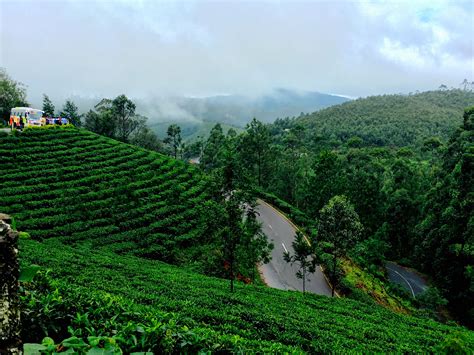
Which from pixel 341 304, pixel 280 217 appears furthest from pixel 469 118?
pixel 341 304

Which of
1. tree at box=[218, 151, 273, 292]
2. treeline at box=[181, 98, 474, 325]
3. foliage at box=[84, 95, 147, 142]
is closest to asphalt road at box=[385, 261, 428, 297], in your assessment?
treeline at box=[181, 98, 474, 325]

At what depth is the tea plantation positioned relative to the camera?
3262mm

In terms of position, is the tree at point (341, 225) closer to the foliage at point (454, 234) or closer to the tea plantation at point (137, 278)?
the tea plantation at point (137, 278)

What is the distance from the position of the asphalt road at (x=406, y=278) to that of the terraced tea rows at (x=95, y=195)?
19.9m

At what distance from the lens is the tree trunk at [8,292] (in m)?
1.65

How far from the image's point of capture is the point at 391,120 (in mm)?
92000

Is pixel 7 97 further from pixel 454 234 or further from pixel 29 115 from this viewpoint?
pixel 454 234

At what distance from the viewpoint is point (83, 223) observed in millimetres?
21922

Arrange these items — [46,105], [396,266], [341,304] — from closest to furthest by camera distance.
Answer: [341,304]
[396,266]
[46,105]

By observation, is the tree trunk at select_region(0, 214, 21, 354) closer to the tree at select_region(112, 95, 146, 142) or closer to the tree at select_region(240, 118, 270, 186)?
the tree at select_region(240, 118, 270, 186)

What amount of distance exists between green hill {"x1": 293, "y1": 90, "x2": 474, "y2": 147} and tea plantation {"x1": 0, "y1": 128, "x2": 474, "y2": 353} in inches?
1892

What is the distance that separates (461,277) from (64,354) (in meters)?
34.8

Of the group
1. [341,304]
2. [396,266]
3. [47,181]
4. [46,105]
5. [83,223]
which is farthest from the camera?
[46,105]

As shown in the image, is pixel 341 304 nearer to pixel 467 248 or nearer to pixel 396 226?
pixel 467 248
